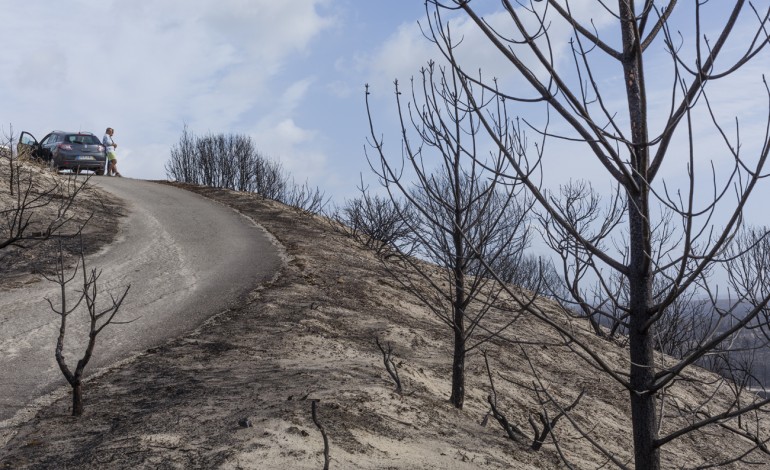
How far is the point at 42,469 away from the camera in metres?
5.69

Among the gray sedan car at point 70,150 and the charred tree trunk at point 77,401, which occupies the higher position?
the gray sedan car at point 70,150

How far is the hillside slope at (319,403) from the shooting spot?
5793 millimetres

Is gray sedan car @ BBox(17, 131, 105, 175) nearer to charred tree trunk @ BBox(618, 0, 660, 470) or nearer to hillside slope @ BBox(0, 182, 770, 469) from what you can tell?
hillside slope @ BBox(0, 182, 770, 469)

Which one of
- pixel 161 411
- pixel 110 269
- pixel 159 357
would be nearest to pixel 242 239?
pixel 110 269

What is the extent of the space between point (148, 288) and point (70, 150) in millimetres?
14293

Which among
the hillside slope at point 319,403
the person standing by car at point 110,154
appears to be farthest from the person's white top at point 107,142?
the hillside slope at point 319,403

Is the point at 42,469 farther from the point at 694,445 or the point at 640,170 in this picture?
the point at 694,445

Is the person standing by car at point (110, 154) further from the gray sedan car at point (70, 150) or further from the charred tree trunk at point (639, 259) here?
the charred tree trunk at point (639, 259)

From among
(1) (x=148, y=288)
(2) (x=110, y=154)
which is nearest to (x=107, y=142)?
(2) (x=110, y=154)

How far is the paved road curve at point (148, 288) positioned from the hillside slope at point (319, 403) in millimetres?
631

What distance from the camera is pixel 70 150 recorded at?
24172mm

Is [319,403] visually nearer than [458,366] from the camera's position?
Yes

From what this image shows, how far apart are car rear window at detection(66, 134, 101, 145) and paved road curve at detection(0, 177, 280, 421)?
5552 mm

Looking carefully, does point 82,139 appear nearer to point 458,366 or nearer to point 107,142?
point 107,142
